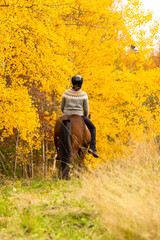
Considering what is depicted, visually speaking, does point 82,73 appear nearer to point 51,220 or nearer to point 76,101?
point 76,101

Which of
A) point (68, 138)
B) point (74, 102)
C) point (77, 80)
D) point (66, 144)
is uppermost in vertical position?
point (77, 80)

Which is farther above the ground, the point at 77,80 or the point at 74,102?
the point at 77,80

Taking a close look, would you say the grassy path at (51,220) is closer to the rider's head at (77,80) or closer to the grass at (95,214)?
the grass at (95,214)

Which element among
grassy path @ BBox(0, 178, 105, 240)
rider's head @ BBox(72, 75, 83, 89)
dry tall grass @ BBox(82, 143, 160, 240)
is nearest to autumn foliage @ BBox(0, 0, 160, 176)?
rider's head @ BBox(72, 75, 83, 89)

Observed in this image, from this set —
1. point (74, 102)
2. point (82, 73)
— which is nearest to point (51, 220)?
point (74, 102)

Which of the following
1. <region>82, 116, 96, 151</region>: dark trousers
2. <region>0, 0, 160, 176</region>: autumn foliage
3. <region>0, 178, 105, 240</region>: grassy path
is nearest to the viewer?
<region>0, 178, 105, 240</region>: grassy path

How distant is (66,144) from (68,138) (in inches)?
5.2

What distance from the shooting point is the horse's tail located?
290 inches

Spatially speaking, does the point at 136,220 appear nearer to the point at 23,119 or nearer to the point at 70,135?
the point at 70,135

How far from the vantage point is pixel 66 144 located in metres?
7.38

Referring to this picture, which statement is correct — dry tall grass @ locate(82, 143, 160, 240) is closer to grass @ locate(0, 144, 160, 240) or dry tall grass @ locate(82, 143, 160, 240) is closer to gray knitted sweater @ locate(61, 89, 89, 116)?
grass @ locate(0, 144, 160, 240)

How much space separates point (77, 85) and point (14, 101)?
6.03 feet

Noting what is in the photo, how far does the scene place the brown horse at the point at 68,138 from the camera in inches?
290

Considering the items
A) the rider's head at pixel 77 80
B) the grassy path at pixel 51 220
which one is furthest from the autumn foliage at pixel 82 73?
the grassy path at pixel 51 220
